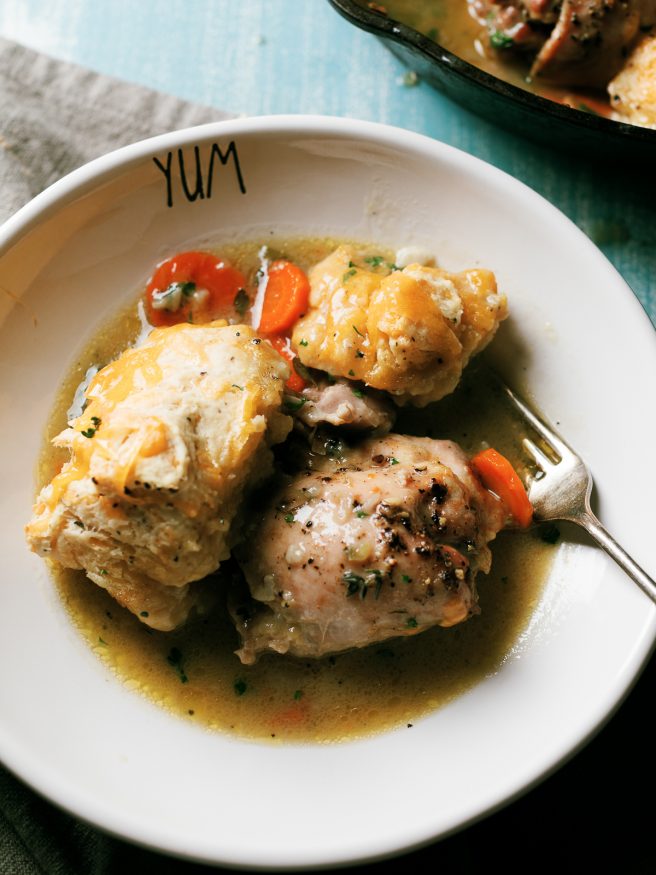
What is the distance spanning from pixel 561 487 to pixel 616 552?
331 mm

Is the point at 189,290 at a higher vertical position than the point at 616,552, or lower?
lower

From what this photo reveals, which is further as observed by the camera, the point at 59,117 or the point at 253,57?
the point at 253,57

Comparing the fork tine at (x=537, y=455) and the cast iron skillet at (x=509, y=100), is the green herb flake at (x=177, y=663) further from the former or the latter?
the cast iron skillet at (x=509, y=100)

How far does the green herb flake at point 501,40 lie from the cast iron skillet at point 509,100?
578 mm

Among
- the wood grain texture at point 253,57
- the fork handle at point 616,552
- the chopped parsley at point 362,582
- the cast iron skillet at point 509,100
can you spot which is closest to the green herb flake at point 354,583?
the chopped parsley at point 362,582

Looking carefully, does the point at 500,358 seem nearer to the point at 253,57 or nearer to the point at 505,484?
the point at 505,484

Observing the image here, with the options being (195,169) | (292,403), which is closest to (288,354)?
(292,403)

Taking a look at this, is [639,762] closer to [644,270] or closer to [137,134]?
[644,270]

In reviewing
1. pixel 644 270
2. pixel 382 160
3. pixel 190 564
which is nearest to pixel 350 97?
pixel 382 160

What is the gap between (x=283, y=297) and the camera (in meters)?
3.80

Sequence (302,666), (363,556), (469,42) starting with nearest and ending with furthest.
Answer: (363,556) → (302,666) → (469,42)

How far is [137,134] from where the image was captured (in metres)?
4.16

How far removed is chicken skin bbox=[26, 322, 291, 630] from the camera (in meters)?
2.93

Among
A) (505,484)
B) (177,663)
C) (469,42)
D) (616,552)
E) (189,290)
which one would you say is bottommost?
(177,663)
